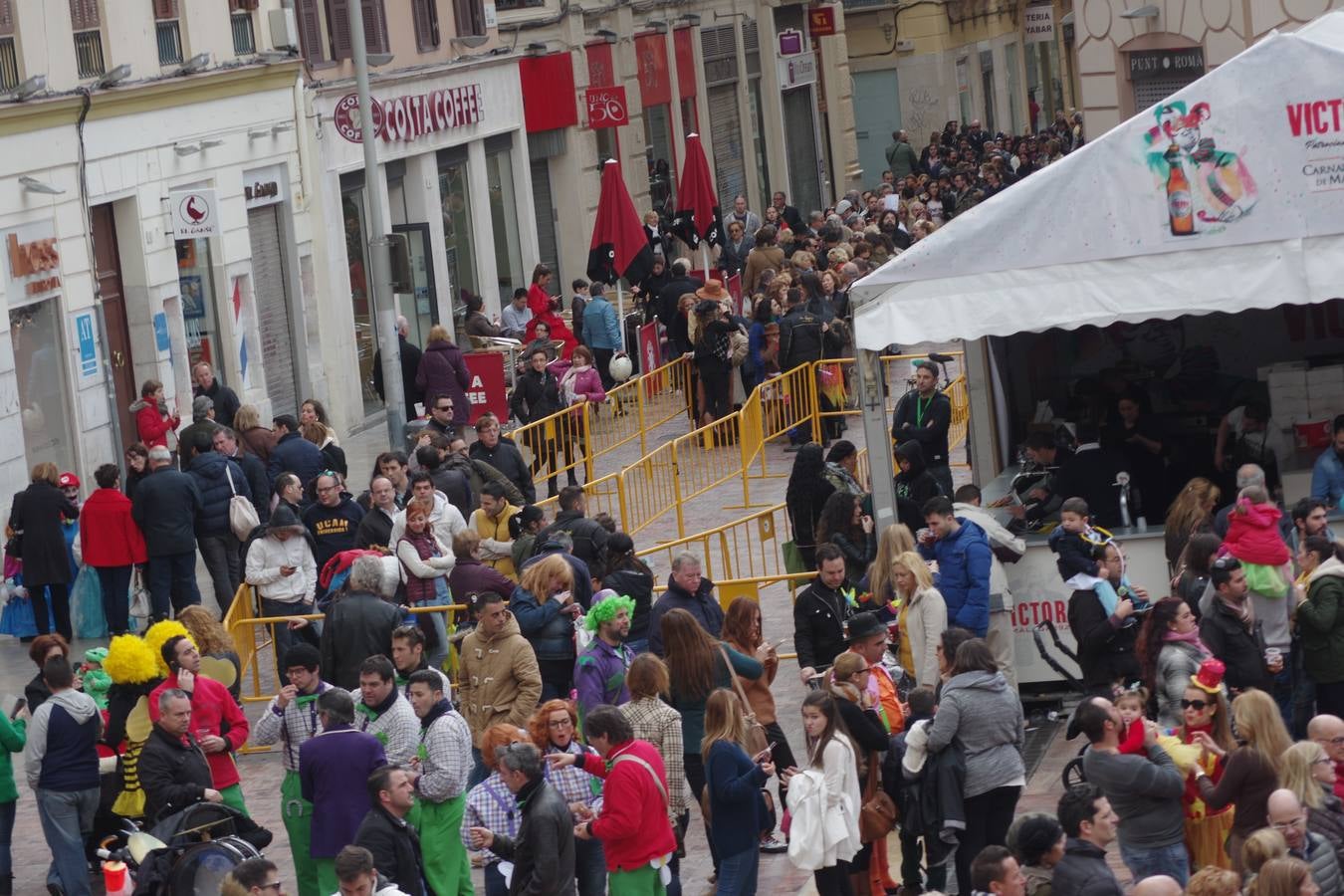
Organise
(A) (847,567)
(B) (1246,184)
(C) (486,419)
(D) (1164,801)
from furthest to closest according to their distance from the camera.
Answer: (C) (486,419) < (A) (847,567) < (B) (1246,184) < (D) (1164,801)

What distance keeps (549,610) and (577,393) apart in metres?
10.0

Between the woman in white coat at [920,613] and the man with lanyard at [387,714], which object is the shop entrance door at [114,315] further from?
the man with lanyard at [387,714]

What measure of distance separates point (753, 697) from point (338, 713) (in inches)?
93.5

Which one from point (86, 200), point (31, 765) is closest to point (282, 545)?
point (31, 765)

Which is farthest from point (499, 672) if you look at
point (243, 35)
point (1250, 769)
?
point (243, 35)

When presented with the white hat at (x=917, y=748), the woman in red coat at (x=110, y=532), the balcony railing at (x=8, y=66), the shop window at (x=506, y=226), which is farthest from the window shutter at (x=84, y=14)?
the white hat at (x=917, y=748)

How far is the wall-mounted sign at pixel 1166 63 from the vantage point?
27453 mm

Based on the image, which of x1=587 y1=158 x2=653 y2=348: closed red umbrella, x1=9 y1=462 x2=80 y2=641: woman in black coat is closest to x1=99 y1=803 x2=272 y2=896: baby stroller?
x1=9 y1=462 x2=80 y2=641: woman in black coat

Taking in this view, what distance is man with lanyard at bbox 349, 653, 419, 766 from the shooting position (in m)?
11.6

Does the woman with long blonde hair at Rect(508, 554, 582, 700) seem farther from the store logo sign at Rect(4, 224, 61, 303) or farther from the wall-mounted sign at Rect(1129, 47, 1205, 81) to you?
the wall-mounted sign at Rect(1129, 47, 1205, 81)

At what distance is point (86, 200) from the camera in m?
24.0

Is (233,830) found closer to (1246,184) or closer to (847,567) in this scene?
(847,567)

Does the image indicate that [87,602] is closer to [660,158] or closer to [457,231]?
[457,231]

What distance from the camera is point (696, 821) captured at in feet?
45.5
